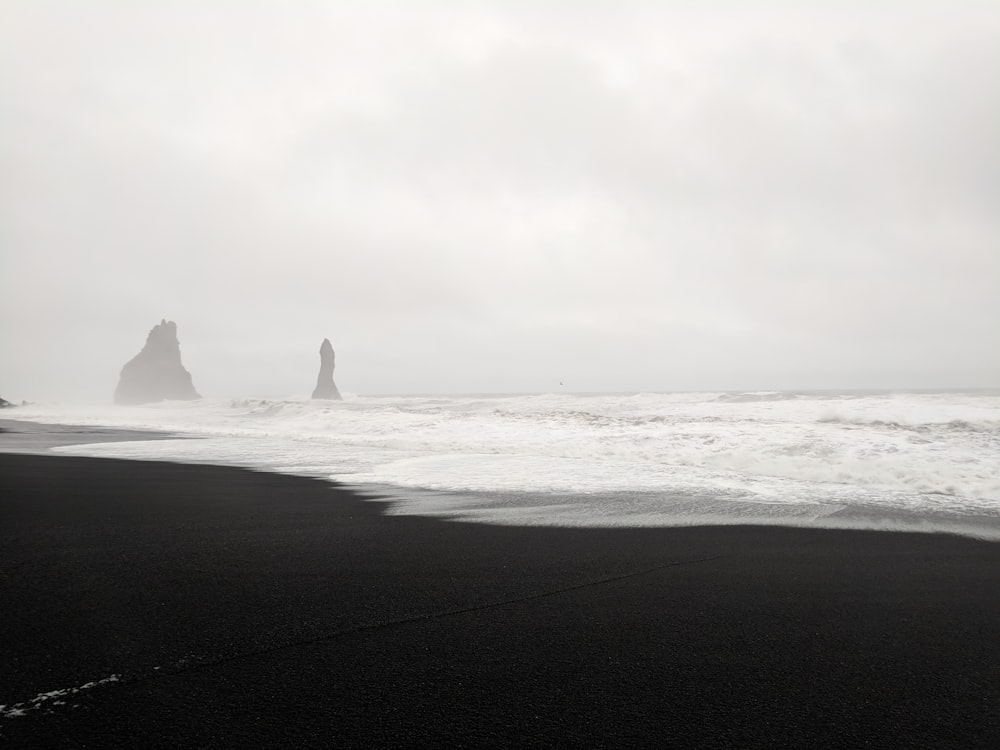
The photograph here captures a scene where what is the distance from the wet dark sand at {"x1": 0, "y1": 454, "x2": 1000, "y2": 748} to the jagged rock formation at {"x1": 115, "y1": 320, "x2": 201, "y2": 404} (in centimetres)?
9967

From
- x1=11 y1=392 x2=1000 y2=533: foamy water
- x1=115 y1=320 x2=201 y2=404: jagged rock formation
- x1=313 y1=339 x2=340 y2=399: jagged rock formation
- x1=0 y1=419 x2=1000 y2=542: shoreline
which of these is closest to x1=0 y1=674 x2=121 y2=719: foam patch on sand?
x1=0 y1=419 x2=1000 y2=542: shoreline

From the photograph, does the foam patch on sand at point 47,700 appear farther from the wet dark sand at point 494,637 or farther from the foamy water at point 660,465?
the foamy water at point 660,465

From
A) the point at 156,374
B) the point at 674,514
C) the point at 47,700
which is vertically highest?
the point at 156,374

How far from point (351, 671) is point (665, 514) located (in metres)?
5.16

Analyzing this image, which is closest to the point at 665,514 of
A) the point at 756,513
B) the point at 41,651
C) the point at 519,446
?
the point at 756,513

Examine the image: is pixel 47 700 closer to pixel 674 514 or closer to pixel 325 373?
pixel 674 514

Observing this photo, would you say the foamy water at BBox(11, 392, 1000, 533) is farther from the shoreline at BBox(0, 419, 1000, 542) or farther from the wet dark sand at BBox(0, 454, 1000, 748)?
the wet dark sand at BBox(0, 454, 1000, 748)

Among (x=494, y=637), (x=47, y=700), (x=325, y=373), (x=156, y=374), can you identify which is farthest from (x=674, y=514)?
(x=156, y=374)

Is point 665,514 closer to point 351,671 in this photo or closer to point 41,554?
point 351,671

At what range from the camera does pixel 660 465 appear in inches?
470

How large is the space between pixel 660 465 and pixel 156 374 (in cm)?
10016

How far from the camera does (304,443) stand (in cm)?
1798

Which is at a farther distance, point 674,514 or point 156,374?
point 156,374

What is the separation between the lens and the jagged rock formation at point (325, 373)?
265ft
